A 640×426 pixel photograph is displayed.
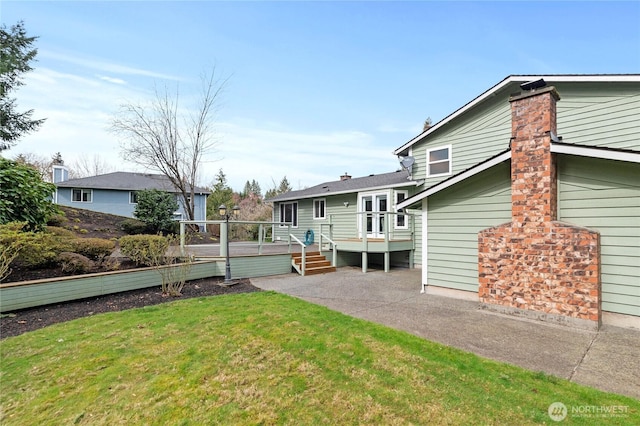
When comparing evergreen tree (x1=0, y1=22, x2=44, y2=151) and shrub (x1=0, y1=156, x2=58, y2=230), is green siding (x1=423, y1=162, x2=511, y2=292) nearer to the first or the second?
shrub (x1=0, y1=156, x2=58, y2=230)

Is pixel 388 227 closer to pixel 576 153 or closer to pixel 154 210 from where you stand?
pixel 576 153

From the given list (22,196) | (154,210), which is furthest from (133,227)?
(22,196)

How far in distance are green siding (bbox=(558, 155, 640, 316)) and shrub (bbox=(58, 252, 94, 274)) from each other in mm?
10368

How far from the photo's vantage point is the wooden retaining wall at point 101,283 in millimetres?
5547

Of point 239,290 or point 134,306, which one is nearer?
point 134,306

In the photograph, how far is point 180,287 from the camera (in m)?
7.29

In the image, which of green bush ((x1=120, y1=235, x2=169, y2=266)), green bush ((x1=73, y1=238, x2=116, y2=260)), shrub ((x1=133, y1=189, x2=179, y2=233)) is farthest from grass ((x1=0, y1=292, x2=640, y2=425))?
shrub ((x1=133, y1=189, x2=179, y2=233))

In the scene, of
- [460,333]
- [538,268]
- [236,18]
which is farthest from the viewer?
[236,18]

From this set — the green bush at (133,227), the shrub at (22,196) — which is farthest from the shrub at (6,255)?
the green bush at (133,227)

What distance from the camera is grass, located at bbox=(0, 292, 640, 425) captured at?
2574 millimetres

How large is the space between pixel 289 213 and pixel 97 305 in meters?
12.4

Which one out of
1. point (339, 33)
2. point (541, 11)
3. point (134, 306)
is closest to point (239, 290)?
point (134, 306)

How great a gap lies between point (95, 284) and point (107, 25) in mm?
7492

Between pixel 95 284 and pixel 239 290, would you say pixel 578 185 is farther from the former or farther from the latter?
pixel 95 284
